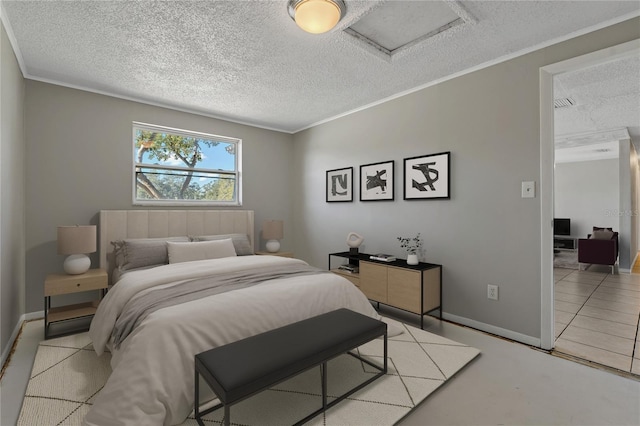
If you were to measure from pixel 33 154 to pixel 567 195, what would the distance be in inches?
437

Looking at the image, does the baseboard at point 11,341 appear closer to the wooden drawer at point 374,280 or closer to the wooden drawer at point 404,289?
the wooden drawer at point 374,280

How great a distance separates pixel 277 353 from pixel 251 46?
2377 millimetres

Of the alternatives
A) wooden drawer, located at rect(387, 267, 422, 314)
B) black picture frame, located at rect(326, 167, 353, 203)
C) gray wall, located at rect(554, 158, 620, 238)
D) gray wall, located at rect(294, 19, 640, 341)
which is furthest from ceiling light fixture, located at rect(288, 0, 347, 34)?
gray wall, located at rect(554, 158, 620, 238)

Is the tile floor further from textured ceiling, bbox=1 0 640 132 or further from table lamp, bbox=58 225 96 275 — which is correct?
table lamp, bbox=58 225 96 275

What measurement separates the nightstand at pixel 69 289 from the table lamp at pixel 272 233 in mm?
2039

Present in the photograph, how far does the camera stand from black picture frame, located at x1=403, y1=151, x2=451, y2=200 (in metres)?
3.26

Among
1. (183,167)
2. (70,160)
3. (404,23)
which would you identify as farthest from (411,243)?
(70,160)

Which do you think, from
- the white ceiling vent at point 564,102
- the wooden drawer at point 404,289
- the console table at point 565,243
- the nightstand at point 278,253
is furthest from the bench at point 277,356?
the console table at point 565,243

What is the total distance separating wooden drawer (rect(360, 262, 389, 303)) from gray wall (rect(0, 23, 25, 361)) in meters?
3.16

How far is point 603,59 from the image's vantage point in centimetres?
231

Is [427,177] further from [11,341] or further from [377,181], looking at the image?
[11,341]

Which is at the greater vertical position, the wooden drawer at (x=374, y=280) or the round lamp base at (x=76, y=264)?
the round lamp base at (x=76, y=264)

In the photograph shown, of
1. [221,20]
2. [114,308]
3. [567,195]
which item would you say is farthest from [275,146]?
[567,195]

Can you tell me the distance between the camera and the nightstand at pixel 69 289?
278 centimetres
